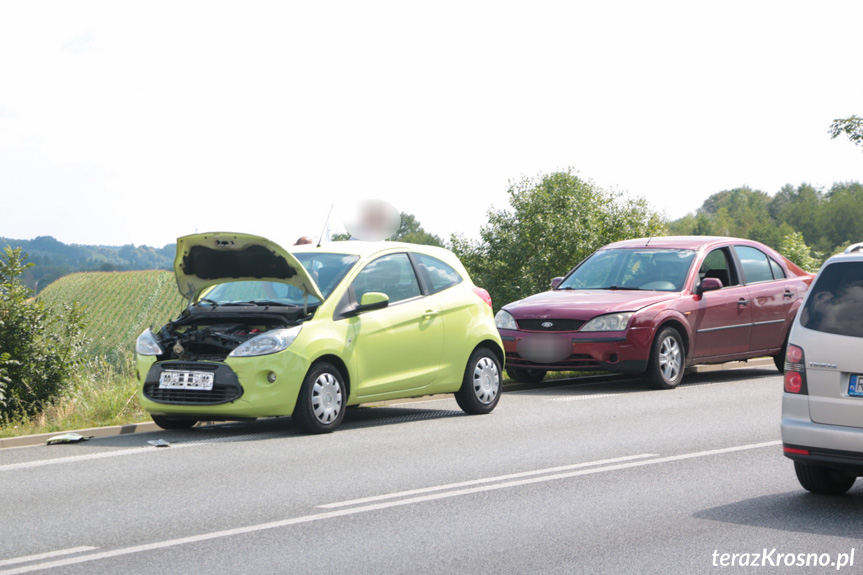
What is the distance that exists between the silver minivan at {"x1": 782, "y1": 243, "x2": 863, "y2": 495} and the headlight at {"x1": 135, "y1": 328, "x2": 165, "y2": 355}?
6.00m

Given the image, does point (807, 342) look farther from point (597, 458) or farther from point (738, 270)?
point (738, 270)

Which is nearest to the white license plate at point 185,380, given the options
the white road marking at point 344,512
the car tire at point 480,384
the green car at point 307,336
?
the green car at point 307,336

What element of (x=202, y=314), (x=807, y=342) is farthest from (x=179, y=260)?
(x=807, y=342)

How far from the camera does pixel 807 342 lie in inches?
256

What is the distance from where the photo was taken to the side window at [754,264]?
15094 millimetres

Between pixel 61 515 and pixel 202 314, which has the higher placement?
pixel 202 314

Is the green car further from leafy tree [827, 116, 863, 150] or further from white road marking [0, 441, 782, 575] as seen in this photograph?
leafy tree [827, 116, 863, 150]

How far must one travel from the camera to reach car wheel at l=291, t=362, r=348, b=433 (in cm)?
971

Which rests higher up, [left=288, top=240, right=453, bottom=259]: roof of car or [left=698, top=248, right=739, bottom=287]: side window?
[left=288, top=240, right=453, bottom=259]: roof of car

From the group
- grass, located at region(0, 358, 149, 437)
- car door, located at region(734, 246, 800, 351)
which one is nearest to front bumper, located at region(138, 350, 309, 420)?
grass, located at region(0, 358, 149, 437)

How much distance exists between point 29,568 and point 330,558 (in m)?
1.52

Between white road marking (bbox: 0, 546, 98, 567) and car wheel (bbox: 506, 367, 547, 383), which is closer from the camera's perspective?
white road marking (bbox: 0, 546, 98, 567)

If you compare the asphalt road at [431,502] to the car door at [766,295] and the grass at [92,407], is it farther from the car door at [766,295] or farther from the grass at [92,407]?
the car door at [766,295]

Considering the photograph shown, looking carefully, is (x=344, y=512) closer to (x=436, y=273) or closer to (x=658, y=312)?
(x=436, y=273)
